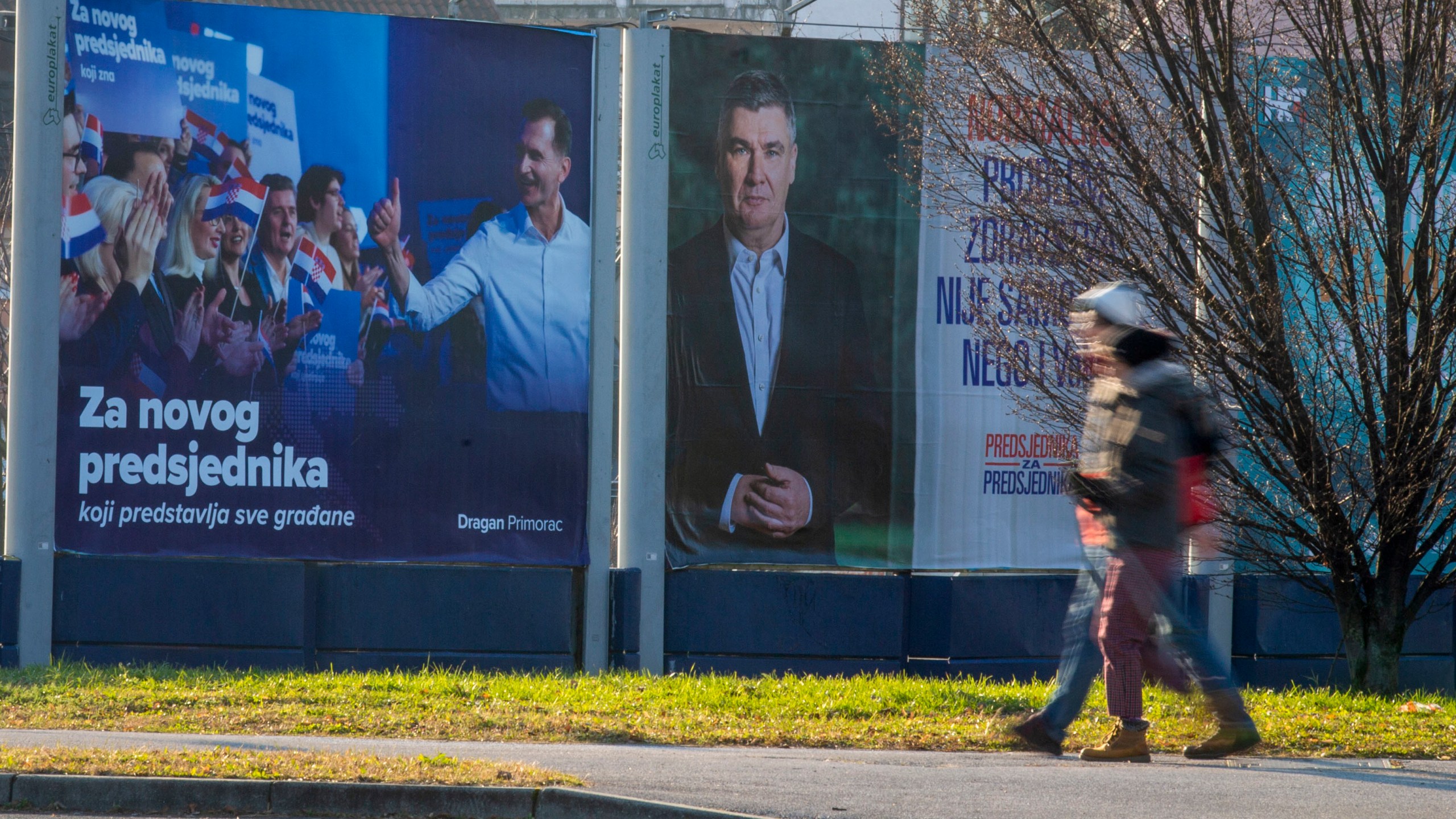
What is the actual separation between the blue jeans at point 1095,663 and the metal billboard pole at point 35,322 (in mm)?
8171

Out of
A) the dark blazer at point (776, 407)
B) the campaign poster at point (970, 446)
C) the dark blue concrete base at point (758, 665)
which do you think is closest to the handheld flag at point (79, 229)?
the dark blazer at point (776, 407)

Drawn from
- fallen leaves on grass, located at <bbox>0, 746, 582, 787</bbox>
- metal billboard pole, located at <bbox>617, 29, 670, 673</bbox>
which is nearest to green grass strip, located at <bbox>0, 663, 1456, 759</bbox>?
fallen leaves on grass, located at <bbox>0, 746, 582, 787</bbox>

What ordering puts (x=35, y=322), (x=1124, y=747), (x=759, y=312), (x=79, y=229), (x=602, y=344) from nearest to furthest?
(x=1124, y=747), (x=35, y=322), (x=79, y=229), (x=602, y=344), (x=759, y=312)

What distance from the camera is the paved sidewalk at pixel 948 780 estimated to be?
514 centimetres

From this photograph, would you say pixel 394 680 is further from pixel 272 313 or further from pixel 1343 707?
pixel 1343 707

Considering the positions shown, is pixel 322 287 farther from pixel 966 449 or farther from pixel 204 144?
pixel 966 449

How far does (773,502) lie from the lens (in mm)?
11539

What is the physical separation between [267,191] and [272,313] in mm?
Result: 953

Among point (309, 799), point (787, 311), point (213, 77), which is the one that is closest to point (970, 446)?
point (787, 311)

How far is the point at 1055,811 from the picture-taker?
5.06 m

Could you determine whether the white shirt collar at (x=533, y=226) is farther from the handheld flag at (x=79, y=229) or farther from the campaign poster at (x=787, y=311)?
the handheld flag at (x=79, y=229)

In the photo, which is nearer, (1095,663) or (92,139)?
(1095,663)

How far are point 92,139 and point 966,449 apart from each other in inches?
286

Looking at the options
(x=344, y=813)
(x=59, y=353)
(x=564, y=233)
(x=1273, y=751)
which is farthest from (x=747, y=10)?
(x=344, y=813)
